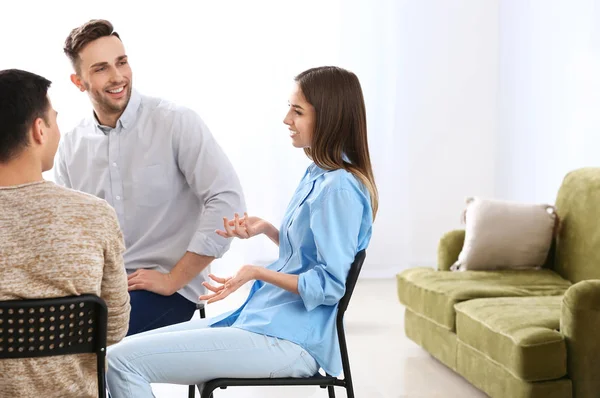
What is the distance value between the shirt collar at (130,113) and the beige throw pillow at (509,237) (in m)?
2.21

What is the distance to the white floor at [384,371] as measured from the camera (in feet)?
12.1

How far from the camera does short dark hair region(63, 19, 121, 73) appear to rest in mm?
2484

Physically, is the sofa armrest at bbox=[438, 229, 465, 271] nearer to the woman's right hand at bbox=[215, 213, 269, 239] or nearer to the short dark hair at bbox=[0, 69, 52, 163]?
the woman's right hand at bbox=[215, 213, 269, 239]

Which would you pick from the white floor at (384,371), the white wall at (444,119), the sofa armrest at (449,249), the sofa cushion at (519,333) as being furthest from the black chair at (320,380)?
the white wall at (444,119)

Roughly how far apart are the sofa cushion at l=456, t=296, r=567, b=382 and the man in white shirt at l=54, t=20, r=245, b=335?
121 cm

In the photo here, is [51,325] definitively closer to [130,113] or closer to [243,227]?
[243,227]

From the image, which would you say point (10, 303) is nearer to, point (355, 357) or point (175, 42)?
point (355, 357)

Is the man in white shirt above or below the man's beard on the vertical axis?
below

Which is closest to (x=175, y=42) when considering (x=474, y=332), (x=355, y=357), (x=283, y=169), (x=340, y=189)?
(x=283, y=169)

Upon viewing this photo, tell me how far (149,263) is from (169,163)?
29cm

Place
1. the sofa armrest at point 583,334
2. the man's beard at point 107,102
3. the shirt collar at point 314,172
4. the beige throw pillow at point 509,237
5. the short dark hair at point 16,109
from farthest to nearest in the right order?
the beige throw pillow at point 509,237, the sofa armrest at point 583,334, the man's beard at point 107,102, the shirt collar at point 314,172, the short dark hair at point 16,109

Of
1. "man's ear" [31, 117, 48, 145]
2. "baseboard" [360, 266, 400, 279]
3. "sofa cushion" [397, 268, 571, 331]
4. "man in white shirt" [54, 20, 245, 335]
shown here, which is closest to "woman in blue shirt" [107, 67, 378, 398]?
"man in white shirt" [54, 20, 245, 335]

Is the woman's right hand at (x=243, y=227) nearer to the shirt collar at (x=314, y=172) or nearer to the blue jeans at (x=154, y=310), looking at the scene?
the shirt collar at (x=314, y=172)

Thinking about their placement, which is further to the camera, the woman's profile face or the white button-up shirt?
the white button-up shirt
